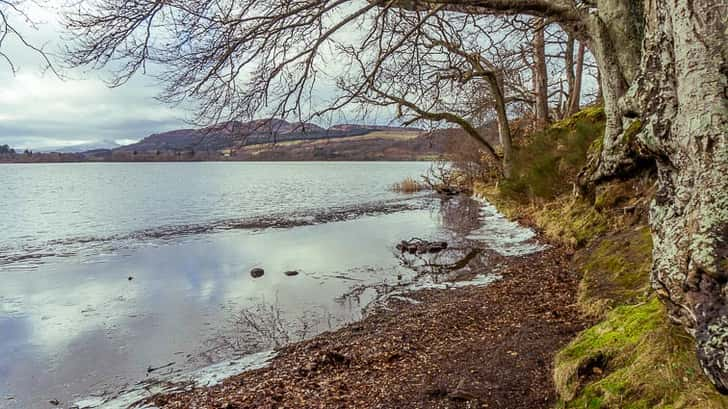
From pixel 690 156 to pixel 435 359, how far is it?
333cm

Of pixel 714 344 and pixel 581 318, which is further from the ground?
pixel 714 344

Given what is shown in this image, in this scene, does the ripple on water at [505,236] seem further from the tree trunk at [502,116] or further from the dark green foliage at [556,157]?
the tree trunk at [502,116]

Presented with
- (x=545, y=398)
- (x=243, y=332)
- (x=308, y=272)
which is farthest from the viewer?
(x=308, y=272)

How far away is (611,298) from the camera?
17.4 ft

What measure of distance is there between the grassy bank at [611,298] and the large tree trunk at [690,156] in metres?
0.28

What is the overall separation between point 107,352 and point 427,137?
43.3 feet

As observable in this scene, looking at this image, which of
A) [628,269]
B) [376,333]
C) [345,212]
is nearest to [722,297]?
[628,269]

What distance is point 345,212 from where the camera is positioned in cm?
2666

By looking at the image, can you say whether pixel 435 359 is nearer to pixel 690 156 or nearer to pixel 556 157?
pixel 690 156

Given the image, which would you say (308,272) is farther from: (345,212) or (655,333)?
(345,212)

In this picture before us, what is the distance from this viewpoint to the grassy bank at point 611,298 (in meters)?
2.81

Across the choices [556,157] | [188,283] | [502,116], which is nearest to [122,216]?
[188,283]

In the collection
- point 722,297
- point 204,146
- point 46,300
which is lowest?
point 46,300

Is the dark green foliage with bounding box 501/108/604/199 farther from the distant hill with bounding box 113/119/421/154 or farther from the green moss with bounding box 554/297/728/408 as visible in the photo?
the green moss with bounding box 554/297/728/408
